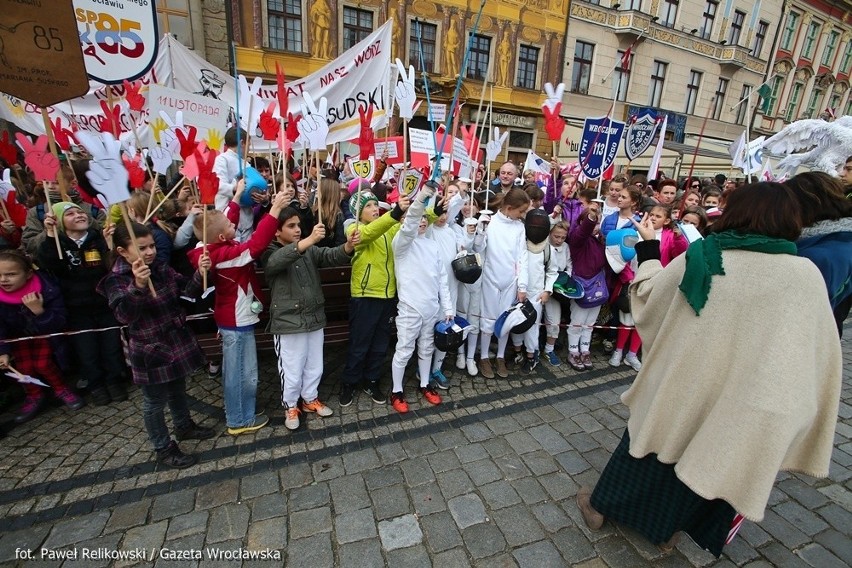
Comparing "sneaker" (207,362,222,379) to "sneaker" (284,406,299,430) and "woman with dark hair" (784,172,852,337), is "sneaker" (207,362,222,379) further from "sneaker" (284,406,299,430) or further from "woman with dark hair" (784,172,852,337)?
"woman with dark hair" (784,172,852,337)

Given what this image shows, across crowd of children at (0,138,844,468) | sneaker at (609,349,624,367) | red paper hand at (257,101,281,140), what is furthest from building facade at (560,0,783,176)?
red paper hand at (257,101,281,140)

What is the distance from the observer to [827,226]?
7.09ft

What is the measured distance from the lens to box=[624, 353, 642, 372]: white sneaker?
4562mm

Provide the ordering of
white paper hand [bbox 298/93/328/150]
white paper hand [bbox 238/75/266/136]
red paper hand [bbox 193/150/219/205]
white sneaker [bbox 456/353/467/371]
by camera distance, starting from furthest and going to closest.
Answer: white sneaker [bbox 456/353/467/371]
white paper hand [bbox 238/75/266/136]
white paper hand [bbox 298/93/328/150]
red paper hand [bbox 193/150/219/205]

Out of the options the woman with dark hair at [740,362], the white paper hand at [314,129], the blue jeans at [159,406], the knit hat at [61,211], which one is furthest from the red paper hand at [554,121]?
the knit hat at [61,211]

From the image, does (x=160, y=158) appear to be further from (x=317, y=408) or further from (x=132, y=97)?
(x=317, y=408)

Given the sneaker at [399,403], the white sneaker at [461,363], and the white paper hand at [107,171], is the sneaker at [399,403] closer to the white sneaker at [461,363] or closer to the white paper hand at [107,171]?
the white sneaker at [461,363]

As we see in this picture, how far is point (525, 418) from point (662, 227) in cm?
242

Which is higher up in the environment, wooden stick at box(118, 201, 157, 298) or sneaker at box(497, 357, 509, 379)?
wooden stick at box(118, 201, 157, 298)

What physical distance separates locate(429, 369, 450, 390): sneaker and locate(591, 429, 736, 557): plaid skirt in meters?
1.83

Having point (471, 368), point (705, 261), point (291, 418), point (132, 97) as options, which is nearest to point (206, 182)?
point (291, 418)

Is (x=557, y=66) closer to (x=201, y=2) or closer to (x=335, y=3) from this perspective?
(x=335, y=3)

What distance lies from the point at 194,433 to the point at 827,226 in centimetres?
429

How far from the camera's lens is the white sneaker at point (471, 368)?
13.9ft
